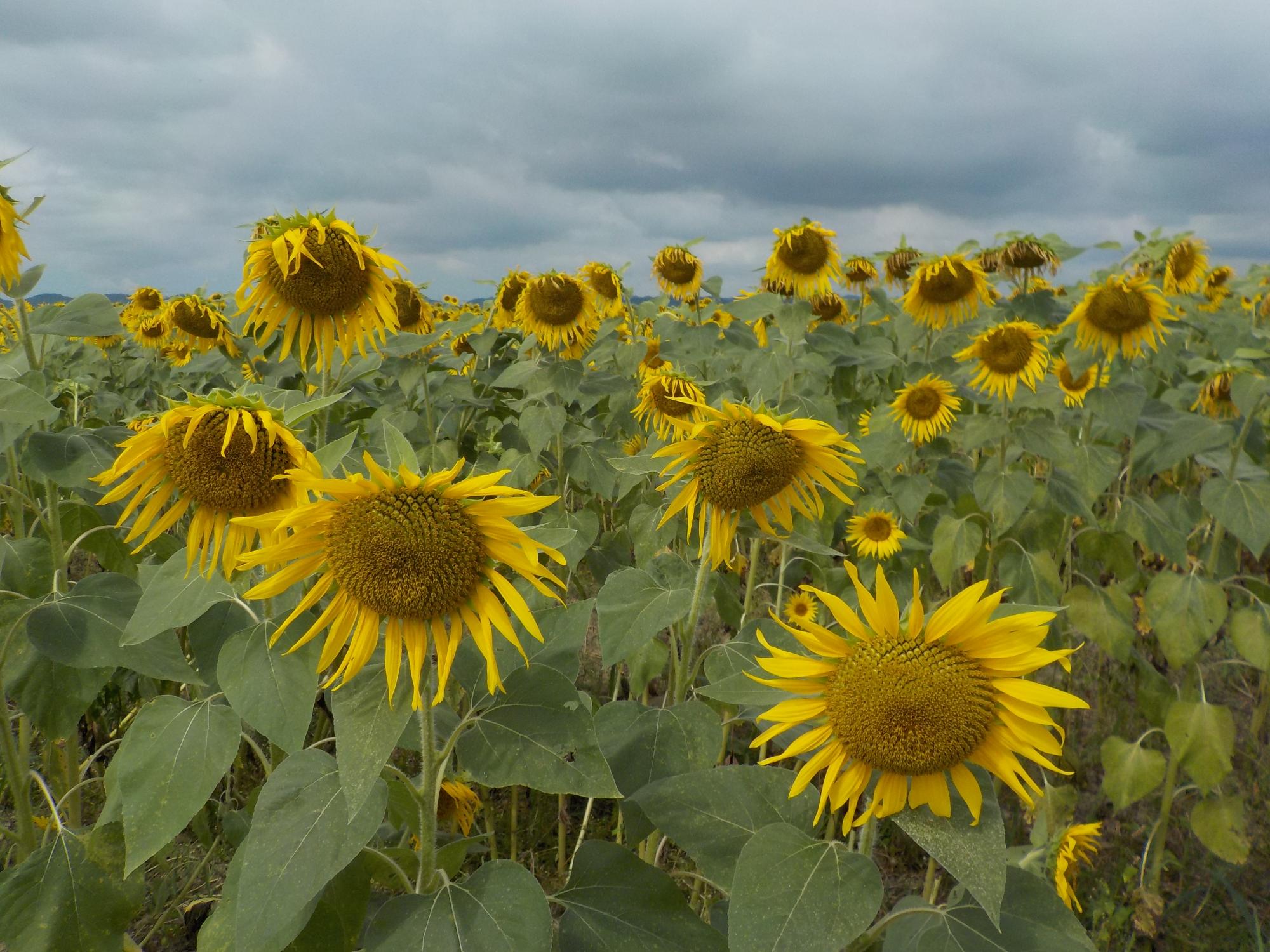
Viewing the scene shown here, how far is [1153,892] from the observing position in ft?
9.87

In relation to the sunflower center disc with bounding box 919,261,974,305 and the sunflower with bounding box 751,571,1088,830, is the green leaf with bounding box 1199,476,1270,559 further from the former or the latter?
the sunflower with bounding box 751,571,1088,830

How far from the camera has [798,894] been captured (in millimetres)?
1318

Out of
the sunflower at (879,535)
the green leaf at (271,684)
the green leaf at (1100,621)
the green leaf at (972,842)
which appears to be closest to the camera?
the green leaf at (972,842)

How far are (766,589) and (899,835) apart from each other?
1.79m

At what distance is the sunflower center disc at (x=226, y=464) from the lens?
155 cm

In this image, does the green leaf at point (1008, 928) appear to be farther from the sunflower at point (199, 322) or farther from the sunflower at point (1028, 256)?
the sunflower at point (199, 322)

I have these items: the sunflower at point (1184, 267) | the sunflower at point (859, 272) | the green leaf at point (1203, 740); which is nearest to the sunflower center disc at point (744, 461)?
the green leaf at point (1203, 740)

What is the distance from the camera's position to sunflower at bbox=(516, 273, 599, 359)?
4.05m

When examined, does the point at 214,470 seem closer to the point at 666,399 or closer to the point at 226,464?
the point at 226,464

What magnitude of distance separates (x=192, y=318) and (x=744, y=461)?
403cm

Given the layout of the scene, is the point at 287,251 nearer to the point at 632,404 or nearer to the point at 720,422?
the point at 720,422

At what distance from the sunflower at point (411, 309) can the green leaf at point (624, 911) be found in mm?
2925

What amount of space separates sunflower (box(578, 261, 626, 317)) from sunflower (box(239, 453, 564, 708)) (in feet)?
11.5

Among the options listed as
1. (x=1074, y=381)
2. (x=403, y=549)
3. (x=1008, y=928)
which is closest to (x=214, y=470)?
(x=403, y=549)
